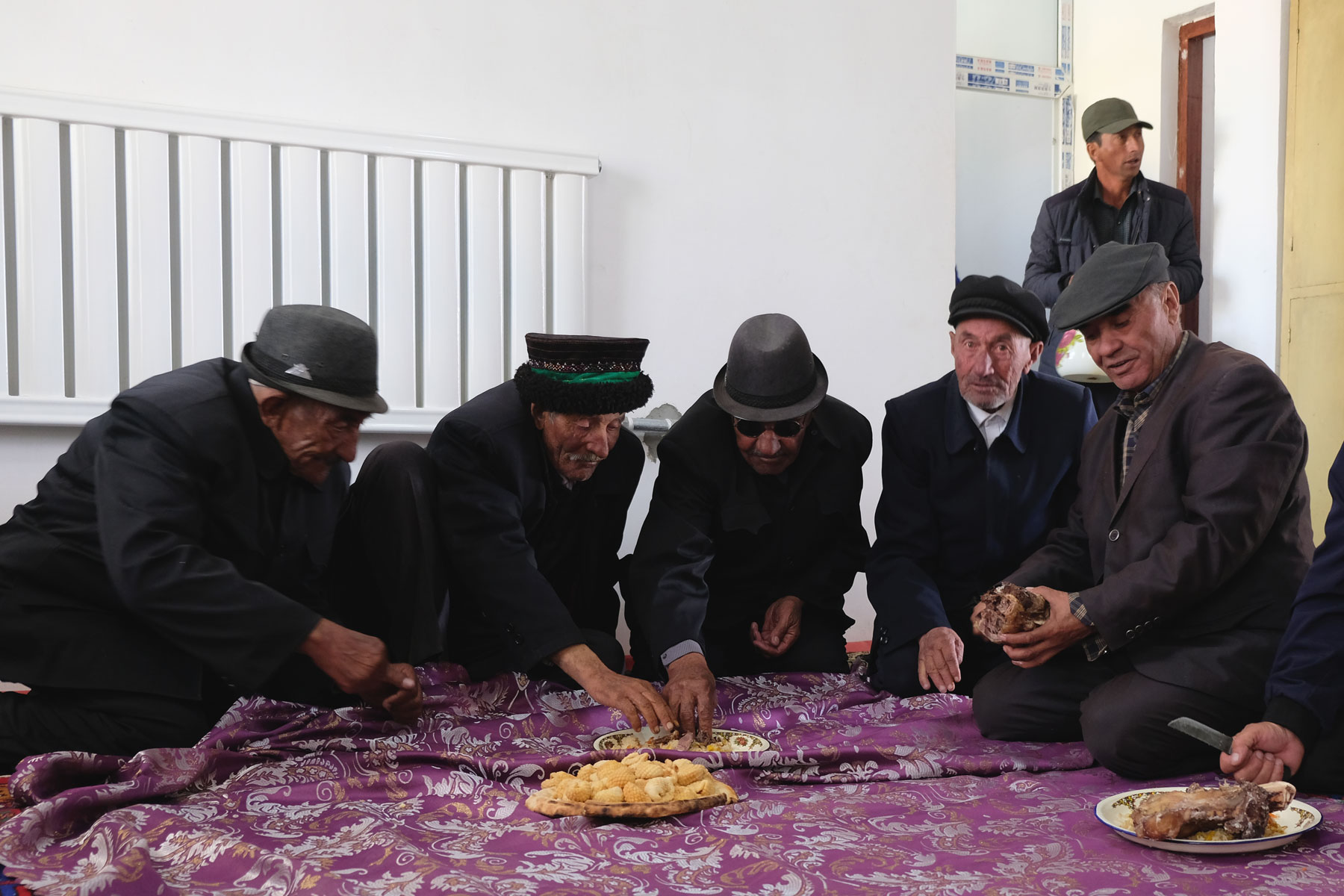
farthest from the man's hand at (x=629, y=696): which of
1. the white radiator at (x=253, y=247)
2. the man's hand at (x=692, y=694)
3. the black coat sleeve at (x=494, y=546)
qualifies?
the white radiator at (x=253, y=247)

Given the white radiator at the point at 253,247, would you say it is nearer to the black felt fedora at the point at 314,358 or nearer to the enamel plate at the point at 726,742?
the black felt fedora at the point at 314,358

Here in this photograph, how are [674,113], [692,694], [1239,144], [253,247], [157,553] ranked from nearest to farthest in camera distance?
[157,553], [692,694], [253,247], [674,113], [1239,144]

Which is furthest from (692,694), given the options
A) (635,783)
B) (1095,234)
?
(1095,234)

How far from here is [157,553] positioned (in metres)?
2.29

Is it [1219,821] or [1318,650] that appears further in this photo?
[1318,650]

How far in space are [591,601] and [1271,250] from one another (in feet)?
14.1

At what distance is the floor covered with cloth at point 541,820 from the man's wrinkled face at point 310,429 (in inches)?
22.2

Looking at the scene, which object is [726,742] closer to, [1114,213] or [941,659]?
[941,659]

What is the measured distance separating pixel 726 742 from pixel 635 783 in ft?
1.52

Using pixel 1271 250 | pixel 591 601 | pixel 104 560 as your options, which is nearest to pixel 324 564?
pixel 104 560

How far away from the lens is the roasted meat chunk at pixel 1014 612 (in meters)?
2.59

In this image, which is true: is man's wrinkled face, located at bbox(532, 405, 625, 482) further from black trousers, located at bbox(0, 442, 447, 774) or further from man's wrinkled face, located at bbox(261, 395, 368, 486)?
man's wrinkled face, located at bbox(261, 395, 368, 486)

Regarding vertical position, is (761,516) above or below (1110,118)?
below

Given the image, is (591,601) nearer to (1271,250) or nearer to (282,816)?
(282,816)
